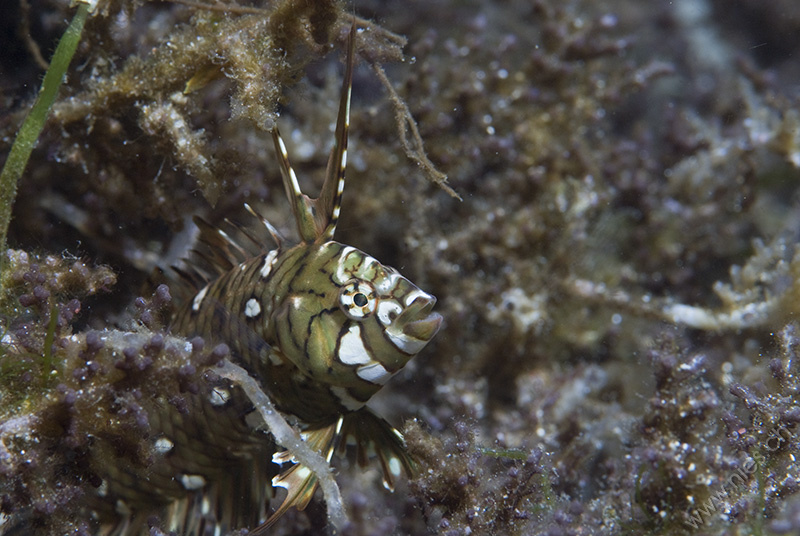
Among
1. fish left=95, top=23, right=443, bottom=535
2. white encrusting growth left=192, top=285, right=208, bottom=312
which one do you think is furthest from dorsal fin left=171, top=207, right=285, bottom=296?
white encrusting growth left=192, top=285, right=208, bottom=312

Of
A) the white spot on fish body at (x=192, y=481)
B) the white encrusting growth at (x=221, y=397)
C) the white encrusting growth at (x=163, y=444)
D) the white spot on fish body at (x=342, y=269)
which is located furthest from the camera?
the white spot on fish body at (x=192, y=481)

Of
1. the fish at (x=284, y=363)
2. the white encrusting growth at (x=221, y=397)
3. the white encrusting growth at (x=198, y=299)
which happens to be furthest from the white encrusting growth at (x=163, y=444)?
the white encrusting growth at (x=198, y=299)

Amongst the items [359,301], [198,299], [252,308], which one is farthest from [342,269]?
[198,299]

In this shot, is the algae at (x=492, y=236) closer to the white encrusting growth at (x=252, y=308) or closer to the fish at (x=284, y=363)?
the fish at (x=284, y=363)

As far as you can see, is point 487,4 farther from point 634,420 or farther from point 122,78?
point 634,420

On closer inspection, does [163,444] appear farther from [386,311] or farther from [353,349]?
[386,311]

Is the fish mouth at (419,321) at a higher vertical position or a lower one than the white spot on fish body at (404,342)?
higher
